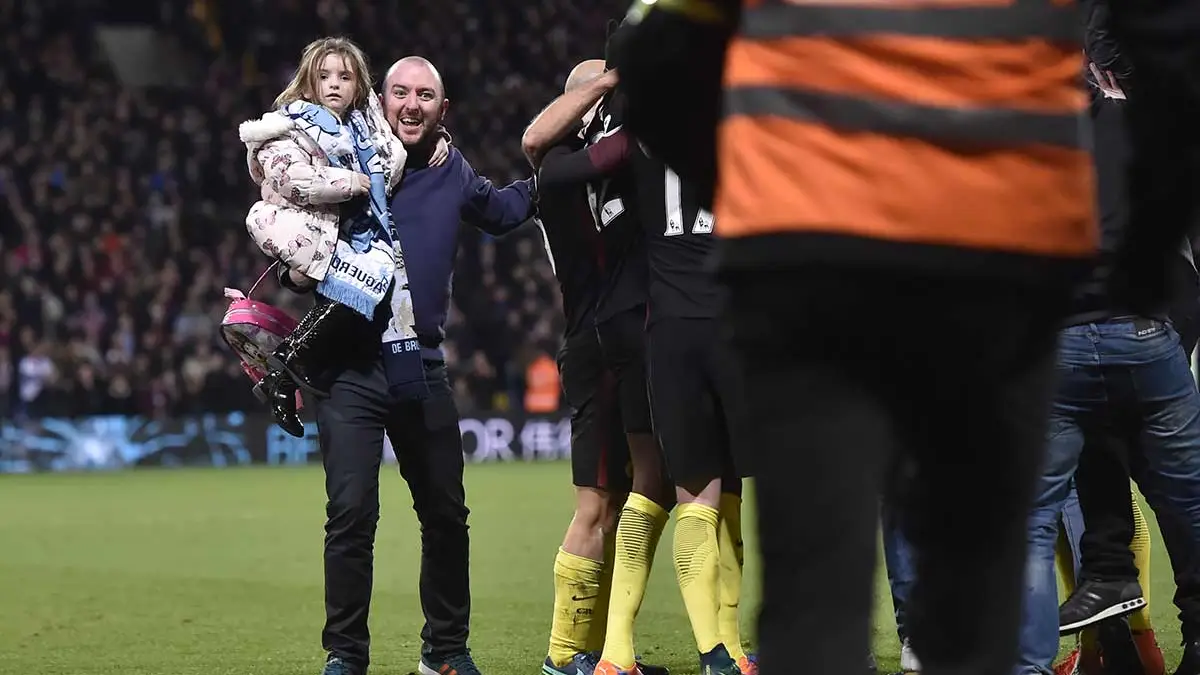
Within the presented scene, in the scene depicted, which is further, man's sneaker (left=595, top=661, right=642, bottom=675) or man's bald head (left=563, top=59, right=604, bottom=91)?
man's bald head (left=563, top=59, right=604, bottom=91)

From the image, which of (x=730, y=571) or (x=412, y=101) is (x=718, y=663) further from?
(x=412, y=101)

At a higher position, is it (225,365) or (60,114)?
(60,114)

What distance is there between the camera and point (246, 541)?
12.1 m

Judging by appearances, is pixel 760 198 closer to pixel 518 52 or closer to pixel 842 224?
pixel 842 224

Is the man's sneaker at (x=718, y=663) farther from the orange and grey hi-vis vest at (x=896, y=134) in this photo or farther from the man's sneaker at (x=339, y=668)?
the orange and grey hi-vis vest at (x=896, y=134)

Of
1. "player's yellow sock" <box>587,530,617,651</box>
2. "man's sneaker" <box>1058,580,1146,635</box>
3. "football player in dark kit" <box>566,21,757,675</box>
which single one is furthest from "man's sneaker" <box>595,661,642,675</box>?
"man's sneaker" <box>1058,580,1146,635</box>

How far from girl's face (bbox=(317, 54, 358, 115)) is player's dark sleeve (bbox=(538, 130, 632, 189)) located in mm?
735

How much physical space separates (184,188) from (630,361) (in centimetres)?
2242

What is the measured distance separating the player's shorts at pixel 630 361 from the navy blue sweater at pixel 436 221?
23.7 inches

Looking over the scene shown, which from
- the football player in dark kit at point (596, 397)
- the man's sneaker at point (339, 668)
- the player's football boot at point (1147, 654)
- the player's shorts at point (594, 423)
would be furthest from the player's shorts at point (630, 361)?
the player's football boot at point (1147, 654)

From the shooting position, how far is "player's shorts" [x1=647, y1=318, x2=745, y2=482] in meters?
5.50

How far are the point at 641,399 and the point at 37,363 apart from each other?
18.6 meters

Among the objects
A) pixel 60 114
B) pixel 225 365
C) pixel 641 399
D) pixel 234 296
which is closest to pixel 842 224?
pixel 641 399

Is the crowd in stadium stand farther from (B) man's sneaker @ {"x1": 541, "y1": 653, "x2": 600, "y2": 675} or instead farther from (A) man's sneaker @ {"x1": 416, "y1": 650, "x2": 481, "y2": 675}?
(B) man's sneaker @ {"x1": 541, "y1": 653, "x2": 600, "y2": 675}
